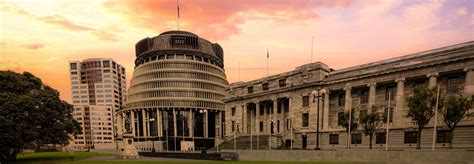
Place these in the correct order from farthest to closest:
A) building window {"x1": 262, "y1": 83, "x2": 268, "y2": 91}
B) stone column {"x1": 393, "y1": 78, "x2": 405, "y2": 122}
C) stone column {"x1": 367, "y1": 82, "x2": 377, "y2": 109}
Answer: building window {"x1": 262, "y1": 83, "x2": 268, "y2": 91} → stone column {"x1": 367, "y1": 82, "x2": 377, "y2": 109} → stone column {"x1": 393, "y1": 78, "x2": 405, "y2": 122}

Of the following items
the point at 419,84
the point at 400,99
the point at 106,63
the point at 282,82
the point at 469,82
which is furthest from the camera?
the point at 106,63

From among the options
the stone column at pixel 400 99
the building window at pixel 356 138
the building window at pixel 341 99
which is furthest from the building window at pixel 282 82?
the stone column at pixel 400 99

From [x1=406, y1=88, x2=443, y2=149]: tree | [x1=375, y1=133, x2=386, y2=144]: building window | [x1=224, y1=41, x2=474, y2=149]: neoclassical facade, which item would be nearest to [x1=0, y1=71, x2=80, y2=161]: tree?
[x1=224, y1=41, x2=474, y2=149]: neoclassical facade

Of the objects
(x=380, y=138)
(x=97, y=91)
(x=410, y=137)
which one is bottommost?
(x=97, y=91)

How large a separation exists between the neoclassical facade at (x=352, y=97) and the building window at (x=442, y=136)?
0.12 m

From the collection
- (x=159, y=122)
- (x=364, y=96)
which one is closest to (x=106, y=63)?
(x=159, y=122)

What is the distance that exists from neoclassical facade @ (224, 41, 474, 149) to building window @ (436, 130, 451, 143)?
0.12 meters

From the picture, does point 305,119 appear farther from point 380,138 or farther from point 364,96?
point 380,138

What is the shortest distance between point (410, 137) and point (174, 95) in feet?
244

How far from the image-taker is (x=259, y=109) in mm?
62281

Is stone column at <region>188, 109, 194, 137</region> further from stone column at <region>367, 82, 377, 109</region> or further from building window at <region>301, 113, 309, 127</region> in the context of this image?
stone column at <region>367, 82, 377, 109</region>

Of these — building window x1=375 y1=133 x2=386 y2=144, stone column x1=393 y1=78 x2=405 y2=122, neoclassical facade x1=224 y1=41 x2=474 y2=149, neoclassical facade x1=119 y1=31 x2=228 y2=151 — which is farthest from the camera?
neoclassical facade x1=119 y1=31 x2=228 y2=151

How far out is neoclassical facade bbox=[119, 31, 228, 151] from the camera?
9538 centimetres

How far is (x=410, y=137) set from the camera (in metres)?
39.1
